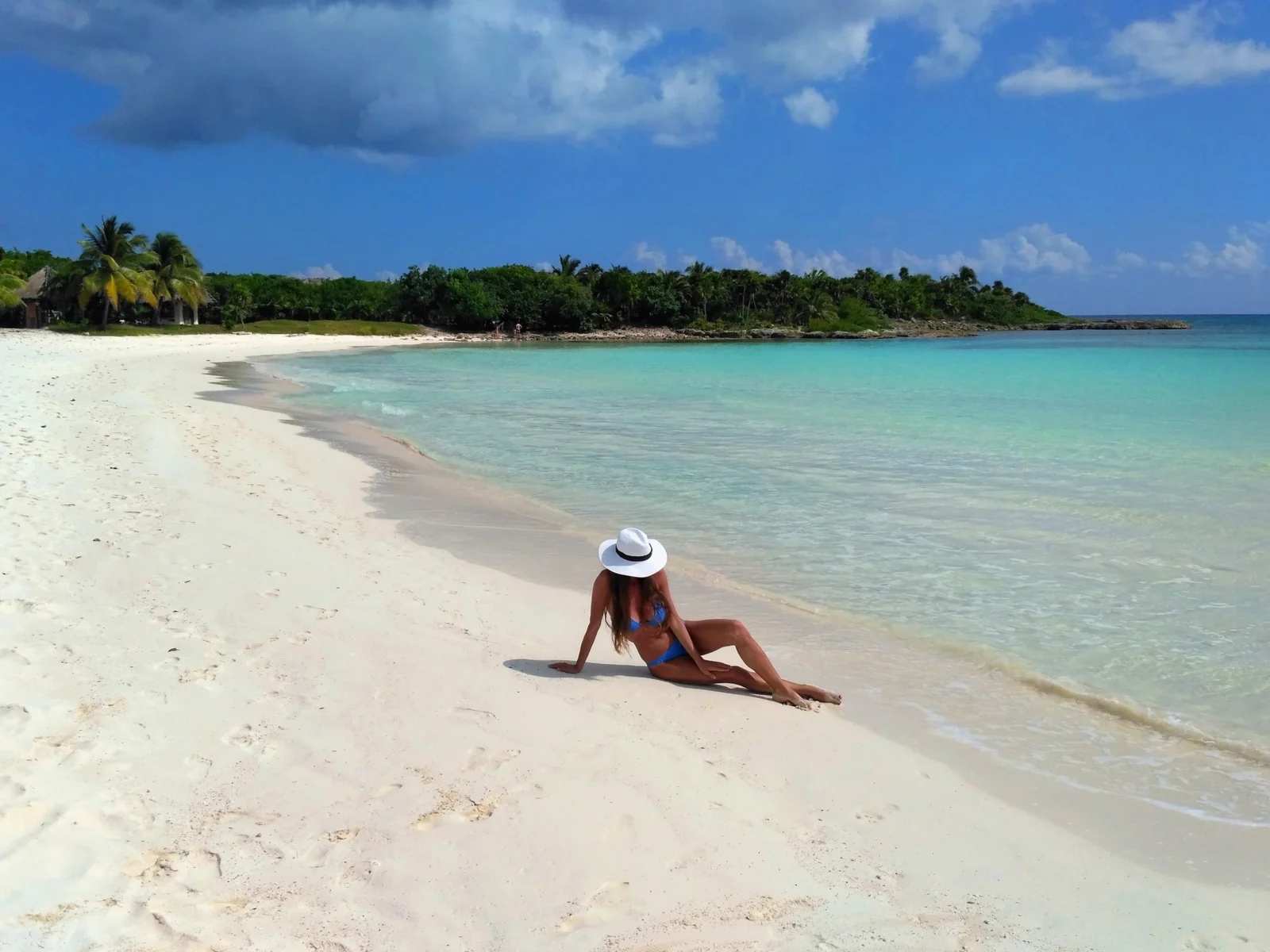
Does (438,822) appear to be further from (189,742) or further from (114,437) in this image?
(114,437)

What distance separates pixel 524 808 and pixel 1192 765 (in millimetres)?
3282

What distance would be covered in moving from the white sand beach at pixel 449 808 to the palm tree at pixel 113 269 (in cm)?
5135

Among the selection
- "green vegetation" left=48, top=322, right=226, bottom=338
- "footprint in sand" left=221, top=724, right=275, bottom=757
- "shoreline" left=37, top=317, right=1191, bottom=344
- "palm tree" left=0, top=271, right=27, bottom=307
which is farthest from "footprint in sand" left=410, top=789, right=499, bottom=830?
"palm tree" left=0, top=271, right=27, bottom=307

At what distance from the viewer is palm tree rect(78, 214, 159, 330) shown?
4988 centimetres

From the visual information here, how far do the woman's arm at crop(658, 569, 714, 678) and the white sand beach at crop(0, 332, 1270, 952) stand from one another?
6.9 inches

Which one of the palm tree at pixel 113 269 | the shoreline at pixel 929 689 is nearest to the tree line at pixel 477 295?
the palm tree at pixel 113 269

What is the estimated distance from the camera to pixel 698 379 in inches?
1374

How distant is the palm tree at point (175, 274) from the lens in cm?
5678

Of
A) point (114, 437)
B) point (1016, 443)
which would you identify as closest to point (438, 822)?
point (114, 437)

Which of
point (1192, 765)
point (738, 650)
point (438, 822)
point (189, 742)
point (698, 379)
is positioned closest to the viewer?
point (438, 822)

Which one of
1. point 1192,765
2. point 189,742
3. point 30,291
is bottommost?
point 1192,765

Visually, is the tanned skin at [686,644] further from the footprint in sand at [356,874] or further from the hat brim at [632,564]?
the footprint in sand at [356,874]

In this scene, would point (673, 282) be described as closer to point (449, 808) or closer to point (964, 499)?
point (964, 499)

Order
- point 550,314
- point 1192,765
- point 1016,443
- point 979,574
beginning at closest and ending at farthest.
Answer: point 1192,765
point 979,574
point 1016,443
point 550,314
